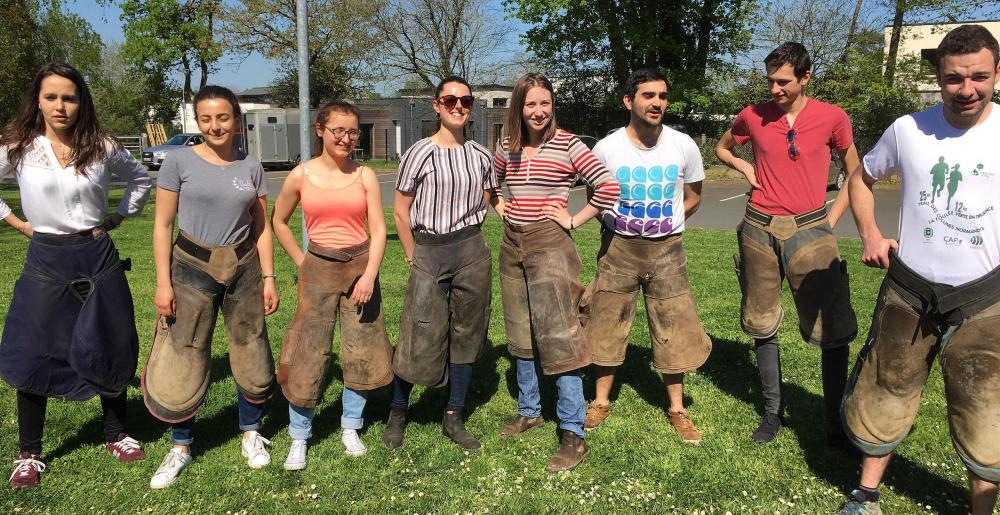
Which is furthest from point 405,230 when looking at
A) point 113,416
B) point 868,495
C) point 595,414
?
point 868,495

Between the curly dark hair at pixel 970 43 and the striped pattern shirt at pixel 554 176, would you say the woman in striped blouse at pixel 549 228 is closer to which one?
the striped pattern shirt at pixel 554 176

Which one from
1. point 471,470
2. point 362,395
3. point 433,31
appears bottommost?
point 471,470

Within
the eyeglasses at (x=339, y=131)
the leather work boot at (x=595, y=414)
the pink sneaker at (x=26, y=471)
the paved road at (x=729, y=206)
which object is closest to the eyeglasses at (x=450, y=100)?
the eyeglasses at (x=339, y=131)

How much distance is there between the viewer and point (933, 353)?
312cm

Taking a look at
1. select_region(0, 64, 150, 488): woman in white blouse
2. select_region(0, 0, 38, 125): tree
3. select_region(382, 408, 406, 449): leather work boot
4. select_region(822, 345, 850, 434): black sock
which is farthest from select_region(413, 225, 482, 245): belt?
select_region(0, 0, 38, 125): tree

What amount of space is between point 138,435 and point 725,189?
22.0m

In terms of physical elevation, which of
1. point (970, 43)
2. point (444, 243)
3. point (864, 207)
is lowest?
→ point (444, 243)

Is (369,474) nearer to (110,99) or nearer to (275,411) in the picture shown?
(275,411)

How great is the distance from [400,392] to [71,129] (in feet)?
7.31

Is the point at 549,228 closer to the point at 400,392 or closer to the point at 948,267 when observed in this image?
the point at 400,392

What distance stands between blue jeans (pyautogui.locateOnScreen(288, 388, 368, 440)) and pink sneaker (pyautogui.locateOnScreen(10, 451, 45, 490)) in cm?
126

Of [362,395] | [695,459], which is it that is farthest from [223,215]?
[695,459]

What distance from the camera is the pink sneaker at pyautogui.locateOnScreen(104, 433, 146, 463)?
395 cm

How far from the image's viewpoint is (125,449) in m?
3.97
